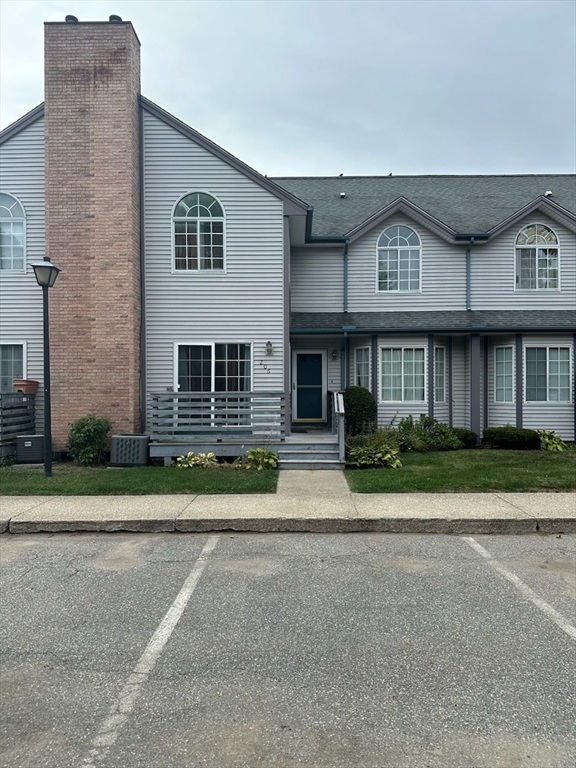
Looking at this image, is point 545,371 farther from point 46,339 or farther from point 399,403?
point 46,339

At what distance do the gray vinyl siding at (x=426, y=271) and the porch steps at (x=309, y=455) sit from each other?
19.7 ft

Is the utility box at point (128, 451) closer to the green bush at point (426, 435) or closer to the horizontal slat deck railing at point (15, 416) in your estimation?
the horizontal slat deck railing at point (15, 416)

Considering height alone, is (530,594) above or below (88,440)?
below

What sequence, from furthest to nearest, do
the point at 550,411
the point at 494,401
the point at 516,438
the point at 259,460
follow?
1. the point at 494,401
2. the point at 550,411
3. the point at 516,438
4. the point at 259,460

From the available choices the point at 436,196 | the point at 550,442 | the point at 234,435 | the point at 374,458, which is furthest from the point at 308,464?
the point at 436,196

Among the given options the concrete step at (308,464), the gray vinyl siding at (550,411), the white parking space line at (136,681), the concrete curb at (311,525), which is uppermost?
the gray vinyl siding at (550,411)

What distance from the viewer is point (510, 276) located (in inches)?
623

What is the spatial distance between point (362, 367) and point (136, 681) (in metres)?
12.8

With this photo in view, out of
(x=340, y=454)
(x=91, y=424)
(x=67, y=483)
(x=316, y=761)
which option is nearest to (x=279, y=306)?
(x=340, y=454)

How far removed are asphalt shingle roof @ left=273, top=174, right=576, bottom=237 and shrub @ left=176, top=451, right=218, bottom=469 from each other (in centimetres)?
783

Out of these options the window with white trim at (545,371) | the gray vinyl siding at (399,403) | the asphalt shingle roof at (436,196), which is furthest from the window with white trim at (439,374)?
the asphalt shingle roof at (436,196)

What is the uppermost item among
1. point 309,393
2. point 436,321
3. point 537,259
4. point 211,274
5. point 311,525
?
point 537,259

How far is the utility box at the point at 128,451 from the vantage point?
11.4 meters

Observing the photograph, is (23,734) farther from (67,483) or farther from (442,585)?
(67,483)
